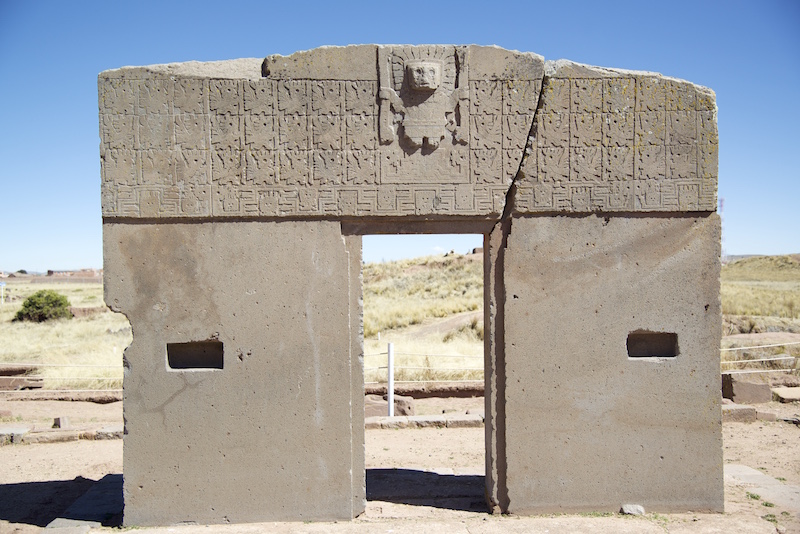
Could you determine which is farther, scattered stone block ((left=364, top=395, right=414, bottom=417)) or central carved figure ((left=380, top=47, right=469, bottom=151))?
Result: scattered stone block ((left=364, top=395, right=414, bottom=417))

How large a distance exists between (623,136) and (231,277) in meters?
3.02

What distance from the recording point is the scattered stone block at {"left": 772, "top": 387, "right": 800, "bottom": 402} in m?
9.73

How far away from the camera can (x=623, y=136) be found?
494 centimetres

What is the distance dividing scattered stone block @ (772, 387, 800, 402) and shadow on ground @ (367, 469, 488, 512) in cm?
587

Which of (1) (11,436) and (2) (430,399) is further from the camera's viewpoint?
(2) (430,399)

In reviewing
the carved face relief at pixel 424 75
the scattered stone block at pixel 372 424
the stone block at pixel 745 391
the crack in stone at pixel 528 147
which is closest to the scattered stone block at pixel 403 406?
the scattered stone block at pixel 372 424

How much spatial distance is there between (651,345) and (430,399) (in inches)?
246

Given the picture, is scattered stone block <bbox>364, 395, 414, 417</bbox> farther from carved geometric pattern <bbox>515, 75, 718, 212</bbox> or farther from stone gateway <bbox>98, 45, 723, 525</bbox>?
carved geometric pattern <bbox>515, 75, 718, 212</bbox>

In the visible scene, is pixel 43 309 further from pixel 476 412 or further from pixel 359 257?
pixel 359 257

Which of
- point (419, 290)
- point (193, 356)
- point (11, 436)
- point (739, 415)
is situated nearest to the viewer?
point (193, 356)

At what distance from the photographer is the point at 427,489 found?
5918mm

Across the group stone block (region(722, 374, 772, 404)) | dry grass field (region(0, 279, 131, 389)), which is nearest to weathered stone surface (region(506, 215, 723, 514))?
stone block (region(722, 374, 772, 404))

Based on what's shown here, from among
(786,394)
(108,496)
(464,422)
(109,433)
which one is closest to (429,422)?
(464,422)

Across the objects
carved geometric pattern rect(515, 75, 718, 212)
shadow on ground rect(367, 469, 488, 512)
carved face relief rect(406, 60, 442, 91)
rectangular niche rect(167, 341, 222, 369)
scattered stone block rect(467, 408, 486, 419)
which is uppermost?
carved face relief rect(406, 60, 442, 91)
